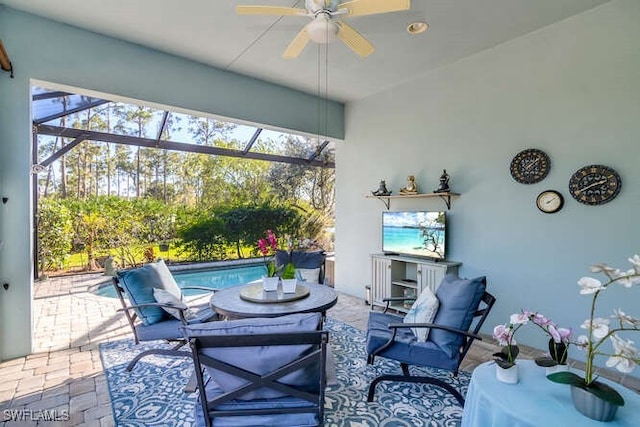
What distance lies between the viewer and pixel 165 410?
7.46 feet

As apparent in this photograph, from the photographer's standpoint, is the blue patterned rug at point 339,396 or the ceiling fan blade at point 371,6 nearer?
the ceiling fan blade at point 371,6

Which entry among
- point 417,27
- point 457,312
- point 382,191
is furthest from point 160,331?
point 417,27

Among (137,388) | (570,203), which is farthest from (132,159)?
(570,203)

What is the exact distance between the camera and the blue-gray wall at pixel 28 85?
9.89 ft

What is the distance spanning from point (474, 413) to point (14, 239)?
13.3 ft

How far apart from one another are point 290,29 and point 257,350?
3.20 meters

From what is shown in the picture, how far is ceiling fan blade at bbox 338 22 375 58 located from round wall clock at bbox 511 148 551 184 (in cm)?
211

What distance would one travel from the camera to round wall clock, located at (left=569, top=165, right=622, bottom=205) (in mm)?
2869

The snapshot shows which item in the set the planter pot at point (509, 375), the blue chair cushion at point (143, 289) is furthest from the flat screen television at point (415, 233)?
the blue chair cushion at point (143, 289)

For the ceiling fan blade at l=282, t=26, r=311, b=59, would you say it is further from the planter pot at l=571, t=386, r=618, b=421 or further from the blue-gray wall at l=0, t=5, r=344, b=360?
the planter pot at l=571, t=386, r=618, b=421

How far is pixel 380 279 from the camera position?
453 cm

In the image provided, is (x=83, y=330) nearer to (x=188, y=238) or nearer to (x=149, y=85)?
(x=149, y=85)

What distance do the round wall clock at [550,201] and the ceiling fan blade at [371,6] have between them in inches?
94.2

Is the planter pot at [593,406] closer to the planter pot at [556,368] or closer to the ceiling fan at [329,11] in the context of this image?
the planter pot at [556,368]
